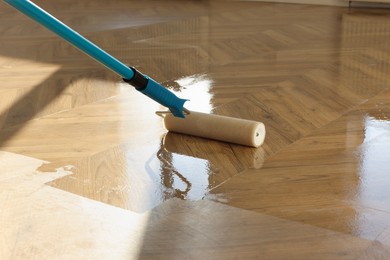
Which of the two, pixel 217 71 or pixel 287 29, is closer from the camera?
pixel 217 71

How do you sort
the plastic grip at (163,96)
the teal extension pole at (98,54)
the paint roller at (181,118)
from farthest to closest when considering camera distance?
the plastic grip at (163,96), the paint roller at (181,118), the teal extension pole at (98,54)

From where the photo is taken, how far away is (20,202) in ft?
5.28

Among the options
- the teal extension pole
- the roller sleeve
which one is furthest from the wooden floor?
the teal extension pole

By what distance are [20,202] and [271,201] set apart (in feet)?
1.89

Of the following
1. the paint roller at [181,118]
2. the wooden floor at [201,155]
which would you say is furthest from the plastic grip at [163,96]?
the wooden floor at [201,155]

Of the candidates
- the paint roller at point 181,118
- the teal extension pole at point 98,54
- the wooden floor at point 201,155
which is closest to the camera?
the wooden floor at point 201,155

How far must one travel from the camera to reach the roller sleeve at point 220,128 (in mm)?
1915

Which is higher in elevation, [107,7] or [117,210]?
[117,210]

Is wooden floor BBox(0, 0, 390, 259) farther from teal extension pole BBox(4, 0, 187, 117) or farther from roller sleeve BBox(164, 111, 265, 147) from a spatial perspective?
teal extension pole BBox(4, 0, 187, 117)

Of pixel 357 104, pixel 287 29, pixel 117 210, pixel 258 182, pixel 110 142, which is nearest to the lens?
pixel 117 210

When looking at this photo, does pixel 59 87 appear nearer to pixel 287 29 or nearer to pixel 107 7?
pixel 287 29

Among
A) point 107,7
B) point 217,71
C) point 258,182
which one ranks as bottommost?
point 107,7

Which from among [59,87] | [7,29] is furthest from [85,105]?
[7,29]

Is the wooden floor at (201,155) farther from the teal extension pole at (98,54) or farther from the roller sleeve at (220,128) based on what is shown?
the teal extension pole at (98,54)
